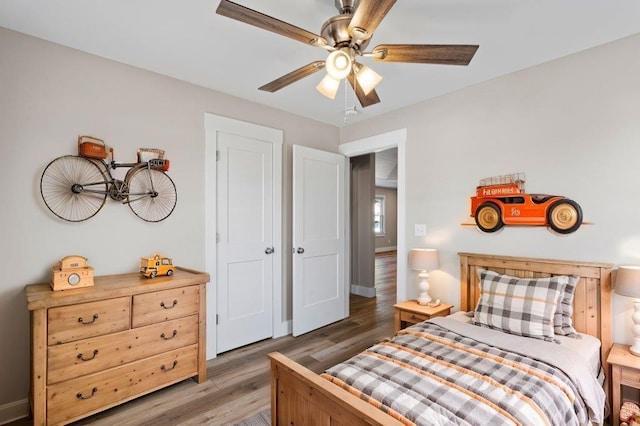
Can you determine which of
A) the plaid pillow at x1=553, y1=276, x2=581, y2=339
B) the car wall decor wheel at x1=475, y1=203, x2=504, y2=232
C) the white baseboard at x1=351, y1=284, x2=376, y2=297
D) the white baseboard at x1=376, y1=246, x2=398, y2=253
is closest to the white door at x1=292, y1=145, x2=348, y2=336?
the white baseboard at x1=351, y1=284, x2=376, y2=297

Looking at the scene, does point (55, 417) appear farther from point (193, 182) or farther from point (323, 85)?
point (323, 85)

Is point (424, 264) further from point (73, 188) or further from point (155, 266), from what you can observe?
point (73, 188)

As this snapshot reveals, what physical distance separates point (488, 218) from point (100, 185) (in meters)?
3.23

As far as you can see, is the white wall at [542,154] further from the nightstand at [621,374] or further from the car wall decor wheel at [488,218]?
the nightstand at [621,374]

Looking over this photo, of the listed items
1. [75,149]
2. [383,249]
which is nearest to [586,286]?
[75,149]

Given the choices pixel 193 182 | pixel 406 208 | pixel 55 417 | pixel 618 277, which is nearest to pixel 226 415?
pixel 55 417

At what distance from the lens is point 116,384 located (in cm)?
211

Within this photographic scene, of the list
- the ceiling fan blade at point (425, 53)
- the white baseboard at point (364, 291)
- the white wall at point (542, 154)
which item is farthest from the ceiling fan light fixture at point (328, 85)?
the white baseboard at point (364, 291)

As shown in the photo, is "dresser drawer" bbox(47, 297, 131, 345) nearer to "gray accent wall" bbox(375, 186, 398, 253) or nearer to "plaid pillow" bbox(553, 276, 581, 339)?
"plaid pillow" bbox(553, 276, 581, 339)

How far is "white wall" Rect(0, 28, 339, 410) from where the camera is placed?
83.1 inches

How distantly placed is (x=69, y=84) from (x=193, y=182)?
1127mm

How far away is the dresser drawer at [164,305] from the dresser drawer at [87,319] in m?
0.07

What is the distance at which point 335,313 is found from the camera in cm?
400

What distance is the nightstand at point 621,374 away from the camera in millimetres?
1890
